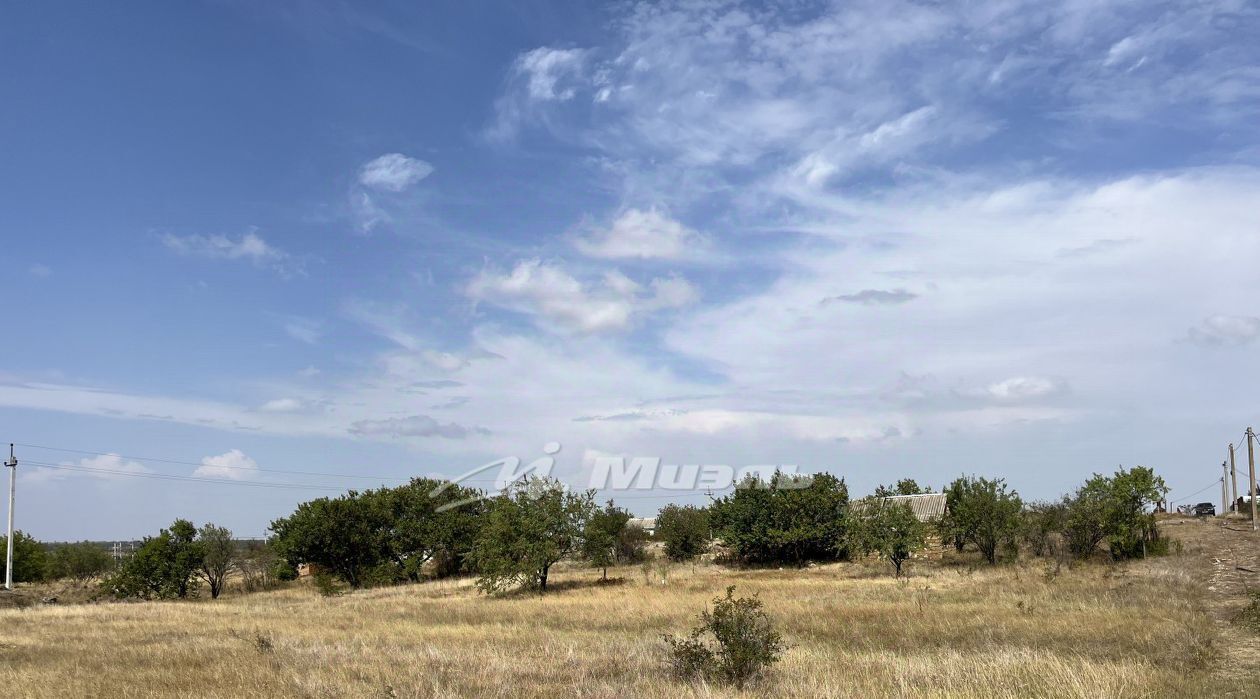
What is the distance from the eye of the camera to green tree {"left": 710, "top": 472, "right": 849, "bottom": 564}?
56875 mm

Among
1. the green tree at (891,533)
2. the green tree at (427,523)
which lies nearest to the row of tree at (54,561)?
the green tree at (427,523)

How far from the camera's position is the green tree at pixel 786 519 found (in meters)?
56.9

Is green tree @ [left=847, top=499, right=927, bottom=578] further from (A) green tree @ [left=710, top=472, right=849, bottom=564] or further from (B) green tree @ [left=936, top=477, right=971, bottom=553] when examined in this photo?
(A) green tree @ [left=710, top=472, right=849, bottom=564]

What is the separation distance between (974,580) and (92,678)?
33.1 meters

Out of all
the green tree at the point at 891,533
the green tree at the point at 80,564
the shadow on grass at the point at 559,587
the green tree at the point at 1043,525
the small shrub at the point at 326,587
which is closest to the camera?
the shadow on grass at the point at 559,587

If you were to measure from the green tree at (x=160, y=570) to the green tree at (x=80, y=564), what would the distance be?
974 inches

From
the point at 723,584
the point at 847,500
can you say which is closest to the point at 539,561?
the point at 723,584

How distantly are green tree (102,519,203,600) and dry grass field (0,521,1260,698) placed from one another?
14843mm

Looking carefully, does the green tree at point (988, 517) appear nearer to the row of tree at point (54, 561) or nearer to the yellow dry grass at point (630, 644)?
the yellow dry grass at point (630, 644)

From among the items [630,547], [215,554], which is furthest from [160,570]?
[630,547]

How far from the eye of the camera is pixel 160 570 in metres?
50.9

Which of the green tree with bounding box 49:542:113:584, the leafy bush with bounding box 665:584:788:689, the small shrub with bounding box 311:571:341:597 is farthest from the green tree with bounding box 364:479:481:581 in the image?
the leafy bush with bounding box 665:584:788:689

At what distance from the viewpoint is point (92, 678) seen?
14.7 metres

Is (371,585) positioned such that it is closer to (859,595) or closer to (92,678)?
(859,595)
